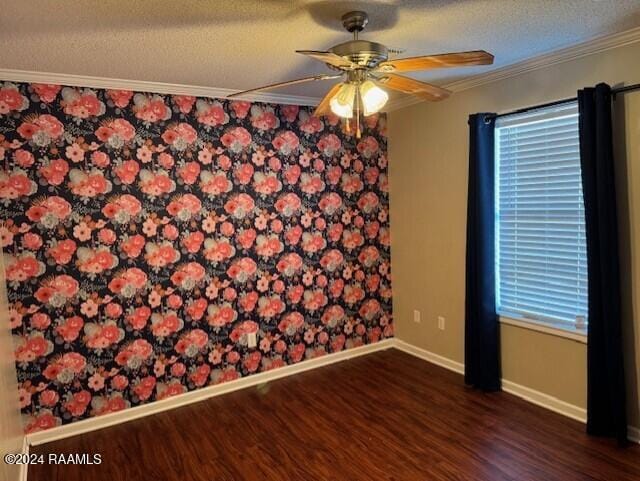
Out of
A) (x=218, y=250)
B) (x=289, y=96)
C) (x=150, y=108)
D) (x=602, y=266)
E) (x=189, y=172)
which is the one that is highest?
(x=289, y=96)

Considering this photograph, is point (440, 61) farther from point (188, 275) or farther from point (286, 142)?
point (188, 275)

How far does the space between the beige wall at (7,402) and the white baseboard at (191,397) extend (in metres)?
0.28

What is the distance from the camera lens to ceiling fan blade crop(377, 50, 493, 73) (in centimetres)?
188

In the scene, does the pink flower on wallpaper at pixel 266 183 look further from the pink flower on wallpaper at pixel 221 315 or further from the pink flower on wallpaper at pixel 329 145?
the pink flower on wallpaper at pixel 221 315

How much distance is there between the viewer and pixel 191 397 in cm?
358

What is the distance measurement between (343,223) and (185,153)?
160cm

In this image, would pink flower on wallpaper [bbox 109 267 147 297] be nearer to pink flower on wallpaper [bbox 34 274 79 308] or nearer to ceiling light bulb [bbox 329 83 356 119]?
pink flower on wallpaper [bbox 34 274 79 308]

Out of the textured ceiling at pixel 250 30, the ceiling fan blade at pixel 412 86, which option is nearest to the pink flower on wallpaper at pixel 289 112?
the textured ceiling at pixel 250 30

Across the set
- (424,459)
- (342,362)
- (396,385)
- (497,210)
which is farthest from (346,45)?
(342,362)

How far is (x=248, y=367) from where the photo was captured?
152 inches

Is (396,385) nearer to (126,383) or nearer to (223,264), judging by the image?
(223,264)

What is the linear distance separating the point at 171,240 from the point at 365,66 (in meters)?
2.09

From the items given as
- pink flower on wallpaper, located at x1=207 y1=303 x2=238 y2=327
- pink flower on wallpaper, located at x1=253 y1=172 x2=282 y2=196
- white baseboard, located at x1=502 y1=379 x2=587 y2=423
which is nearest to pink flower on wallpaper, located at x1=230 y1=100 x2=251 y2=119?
pink flower on wallpaper, located at x1=253 y1=172 x2=282 y2=196

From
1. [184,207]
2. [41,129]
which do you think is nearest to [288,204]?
[184,207]
